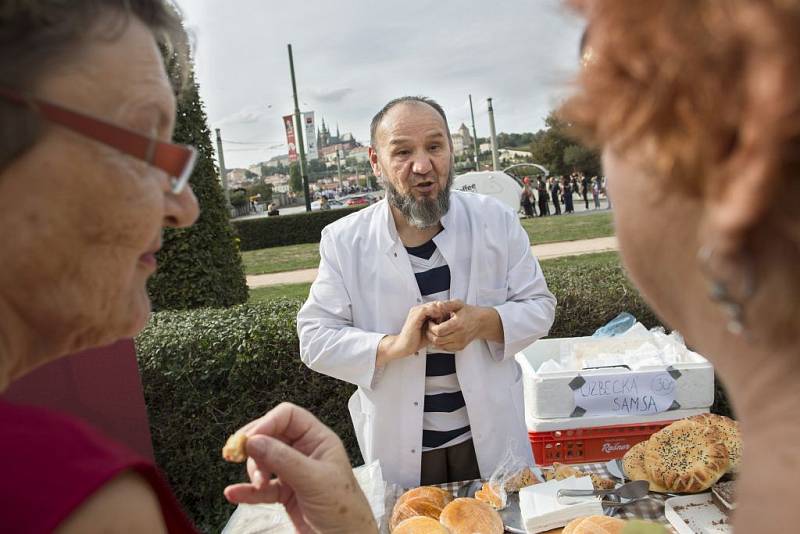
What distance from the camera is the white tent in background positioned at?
12.2 m

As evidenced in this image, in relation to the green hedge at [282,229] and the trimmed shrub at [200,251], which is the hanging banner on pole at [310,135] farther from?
the trimmed shrub at [200,251]

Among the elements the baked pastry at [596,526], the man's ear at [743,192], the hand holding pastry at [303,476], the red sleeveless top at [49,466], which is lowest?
the baked pastry at [596,526]

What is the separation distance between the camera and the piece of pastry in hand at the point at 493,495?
7.37 ft

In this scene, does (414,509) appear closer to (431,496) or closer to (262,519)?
(431,496)

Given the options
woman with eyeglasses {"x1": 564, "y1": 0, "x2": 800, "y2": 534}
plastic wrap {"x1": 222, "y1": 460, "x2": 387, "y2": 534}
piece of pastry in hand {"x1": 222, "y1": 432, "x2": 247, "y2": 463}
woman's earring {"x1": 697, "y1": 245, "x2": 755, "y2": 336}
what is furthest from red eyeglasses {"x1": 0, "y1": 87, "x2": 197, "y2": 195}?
plastic wrap {"x1": 222, "y1": 460, "x2": 387, "y2": 534}

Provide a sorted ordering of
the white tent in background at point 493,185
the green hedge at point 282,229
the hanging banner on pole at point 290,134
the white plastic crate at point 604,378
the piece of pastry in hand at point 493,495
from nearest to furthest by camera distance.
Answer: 1. the piece of pastry in hand at point 493,495
2. the white plastic crate at point 604,378
3. the white tent in background at point 493,185
4. the green hedge at point 282,229
5. the hanging banner on pole at point 290,134

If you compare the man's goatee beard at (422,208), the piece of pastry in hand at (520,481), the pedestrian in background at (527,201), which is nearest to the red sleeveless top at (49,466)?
the piece of pastry in hand at (520,481)

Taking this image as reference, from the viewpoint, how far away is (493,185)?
40.5 feet

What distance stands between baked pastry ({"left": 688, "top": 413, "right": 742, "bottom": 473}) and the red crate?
634 millimetres

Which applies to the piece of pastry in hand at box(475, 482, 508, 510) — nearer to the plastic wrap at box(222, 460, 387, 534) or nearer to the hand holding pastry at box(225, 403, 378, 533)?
the plastic wrap at box(222, 460, 387, 534)

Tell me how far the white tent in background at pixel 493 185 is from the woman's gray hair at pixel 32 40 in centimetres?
1132

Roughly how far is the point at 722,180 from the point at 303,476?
1.04 m

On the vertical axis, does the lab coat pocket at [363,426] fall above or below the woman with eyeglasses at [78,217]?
below

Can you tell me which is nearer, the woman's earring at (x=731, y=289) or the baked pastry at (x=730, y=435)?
the woman's earring at (x=731, y=289)
